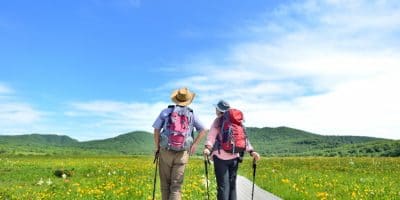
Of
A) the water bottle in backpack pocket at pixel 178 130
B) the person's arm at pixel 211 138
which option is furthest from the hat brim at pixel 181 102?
the person's arm at pixel 211 138

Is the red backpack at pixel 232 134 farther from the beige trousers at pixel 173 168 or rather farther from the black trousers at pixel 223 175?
the beige trousers at pixel 173 168

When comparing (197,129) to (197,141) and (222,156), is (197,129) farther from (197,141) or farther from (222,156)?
(222,156)

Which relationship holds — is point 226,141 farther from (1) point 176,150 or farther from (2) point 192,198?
(2) point 192,198

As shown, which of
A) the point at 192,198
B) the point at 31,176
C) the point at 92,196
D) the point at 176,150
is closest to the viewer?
the point at 176,150

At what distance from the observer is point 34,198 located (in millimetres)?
18578

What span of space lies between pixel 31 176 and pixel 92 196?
1673 cm

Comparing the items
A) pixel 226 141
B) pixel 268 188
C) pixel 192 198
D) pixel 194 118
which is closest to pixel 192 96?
pixel 194 118

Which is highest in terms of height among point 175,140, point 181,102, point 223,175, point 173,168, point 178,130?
point 181,102

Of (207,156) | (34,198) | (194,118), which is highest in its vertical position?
(194,118)

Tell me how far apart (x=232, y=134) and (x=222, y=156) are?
53 cm

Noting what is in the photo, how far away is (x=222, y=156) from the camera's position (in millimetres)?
12148

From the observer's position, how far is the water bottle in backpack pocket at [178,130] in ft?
38.2

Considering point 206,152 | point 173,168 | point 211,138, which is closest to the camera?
point 173,168

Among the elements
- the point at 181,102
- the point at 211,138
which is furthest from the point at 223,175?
the point at 181,102
